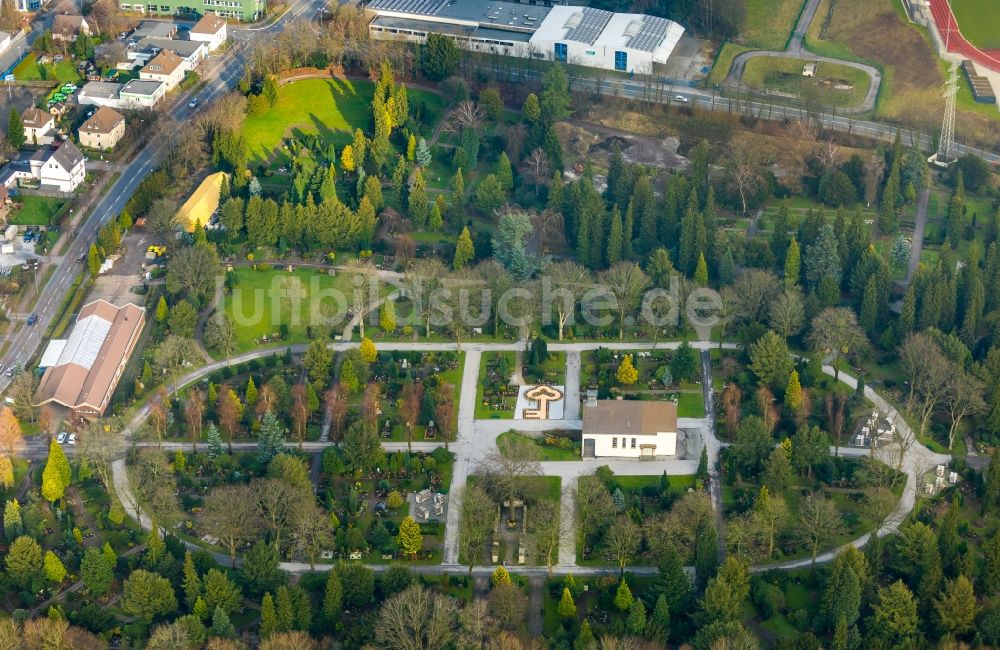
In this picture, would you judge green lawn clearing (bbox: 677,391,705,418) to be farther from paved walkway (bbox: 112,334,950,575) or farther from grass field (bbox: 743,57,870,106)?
grass field (bbox: 743,57,870,106)

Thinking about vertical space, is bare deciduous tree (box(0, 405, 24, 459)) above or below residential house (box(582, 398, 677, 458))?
below

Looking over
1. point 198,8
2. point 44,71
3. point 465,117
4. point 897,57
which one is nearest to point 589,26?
point 465,117

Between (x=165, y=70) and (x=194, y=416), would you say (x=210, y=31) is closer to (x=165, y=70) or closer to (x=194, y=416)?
(x=165, y=70)

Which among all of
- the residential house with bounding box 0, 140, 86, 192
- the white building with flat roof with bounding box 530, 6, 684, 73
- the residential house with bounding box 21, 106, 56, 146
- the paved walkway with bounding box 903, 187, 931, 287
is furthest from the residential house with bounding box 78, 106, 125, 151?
the paved walkway with bounding box 903, 187, 931, 287

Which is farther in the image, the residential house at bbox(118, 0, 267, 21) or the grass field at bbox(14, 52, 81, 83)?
the residential house at bbox(118, 0, 267, 21)

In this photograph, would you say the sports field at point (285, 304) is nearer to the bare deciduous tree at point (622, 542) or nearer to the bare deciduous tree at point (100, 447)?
the bare deciduous tree at point (100, 447)

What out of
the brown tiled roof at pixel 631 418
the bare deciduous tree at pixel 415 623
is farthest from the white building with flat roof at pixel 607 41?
the bare deciduous tree at pixel 415 623

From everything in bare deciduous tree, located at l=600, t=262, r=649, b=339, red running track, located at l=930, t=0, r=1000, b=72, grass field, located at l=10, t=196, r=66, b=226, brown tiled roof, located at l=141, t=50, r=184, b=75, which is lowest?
grass field, located at l=10, t=196, r=66, b=226
